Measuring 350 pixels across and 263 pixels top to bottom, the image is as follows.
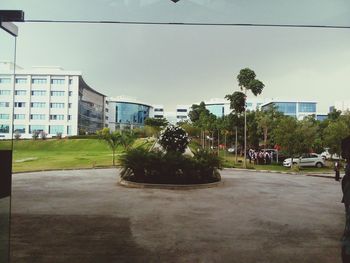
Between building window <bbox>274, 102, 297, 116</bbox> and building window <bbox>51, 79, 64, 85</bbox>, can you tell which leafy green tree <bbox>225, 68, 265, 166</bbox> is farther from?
building window <bbox>274, 102, 297, 116</bbox>

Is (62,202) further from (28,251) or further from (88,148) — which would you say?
(88,148)

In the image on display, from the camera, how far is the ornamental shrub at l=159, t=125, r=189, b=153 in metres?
20.8

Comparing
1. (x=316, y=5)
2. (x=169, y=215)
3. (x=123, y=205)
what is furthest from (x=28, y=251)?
(x=316, y=5)

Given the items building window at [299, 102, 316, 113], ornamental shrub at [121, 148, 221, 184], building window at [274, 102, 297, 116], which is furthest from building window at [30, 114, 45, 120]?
building window at [299, 102, 316, 113]

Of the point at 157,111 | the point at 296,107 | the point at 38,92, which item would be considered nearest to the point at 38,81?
the point at 38,92

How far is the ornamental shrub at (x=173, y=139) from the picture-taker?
20.8 meters

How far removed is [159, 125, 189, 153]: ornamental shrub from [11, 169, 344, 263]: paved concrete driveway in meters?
6.04

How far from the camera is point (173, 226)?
8.66 meters

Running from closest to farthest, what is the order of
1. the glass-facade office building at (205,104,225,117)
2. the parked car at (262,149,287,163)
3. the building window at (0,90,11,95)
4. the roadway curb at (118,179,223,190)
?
the building window at (0,90,11,95), the roadway curb at (118,179,223,190), the parked car at (262,149,287,163), the glass-facade office building at (205,104,225,117)

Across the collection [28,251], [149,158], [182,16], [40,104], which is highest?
[40,104]

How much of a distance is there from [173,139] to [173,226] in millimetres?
12298

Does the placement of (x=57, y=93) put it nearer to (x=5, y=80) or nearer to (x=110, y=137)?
(x=110, y=137)

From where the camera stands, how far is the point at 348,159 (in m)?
4.27

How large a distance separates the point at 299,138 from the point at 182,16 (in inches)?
835
